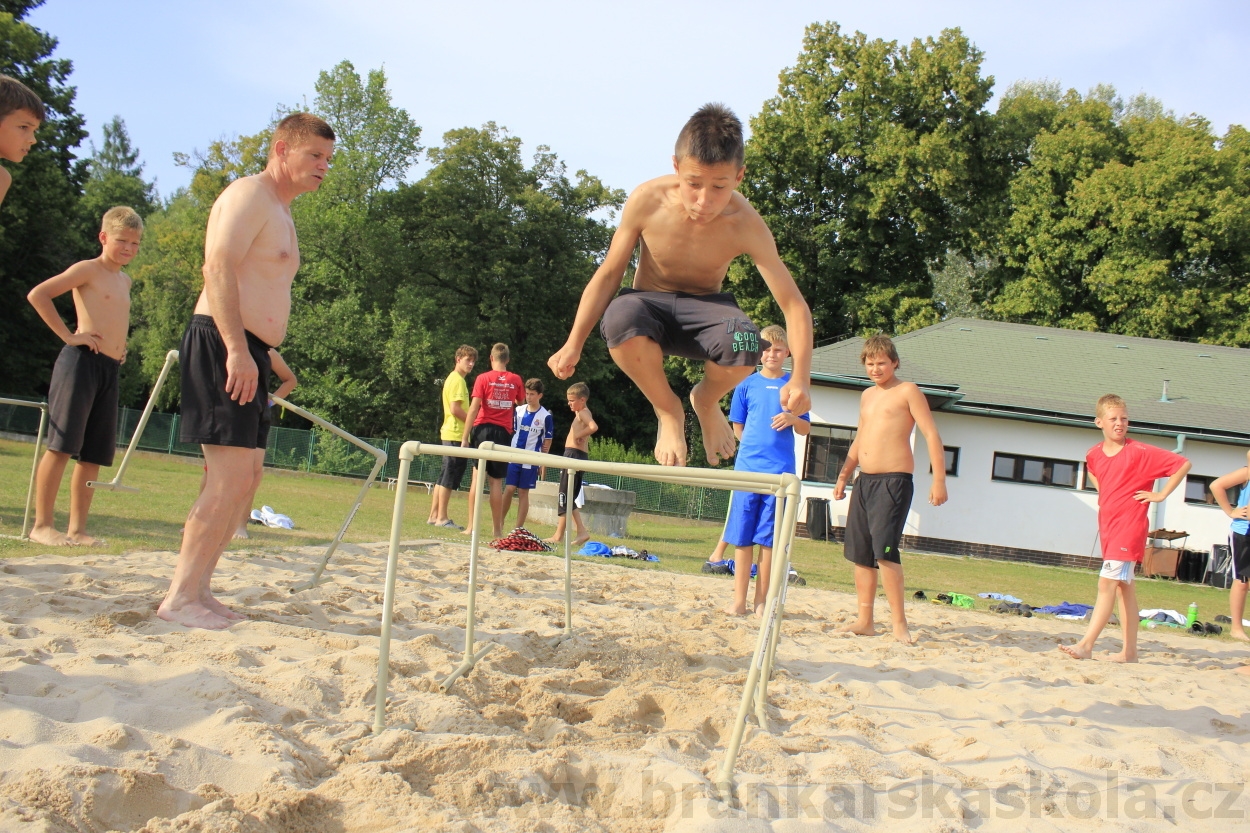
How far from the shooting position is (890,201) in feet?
105

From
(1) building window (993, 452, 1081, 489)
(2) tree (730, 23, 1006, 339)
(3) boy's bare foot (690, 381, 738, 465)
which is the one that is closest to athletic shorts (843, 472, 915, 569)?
(3) boy's bare foot (690, 381, 738, 465)

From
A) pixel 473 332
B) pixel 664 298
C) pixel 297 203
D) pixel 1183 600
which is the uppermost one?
pixel 297 203

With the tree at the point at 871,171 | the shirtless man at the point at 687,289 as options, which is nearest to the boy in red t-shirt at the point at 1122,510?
the shirtless man at the point at 687,289

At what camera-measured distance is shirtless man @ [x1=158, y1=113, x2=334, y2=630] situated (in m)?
3.79

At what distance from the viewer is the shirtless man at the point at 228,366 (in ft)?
12.4

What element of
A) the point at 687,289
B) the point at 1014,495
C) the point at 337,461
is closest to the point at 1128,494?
the point at 687,289

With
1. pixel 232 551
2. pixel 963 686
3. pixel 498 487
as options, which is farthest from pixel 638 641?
pixel 498 487

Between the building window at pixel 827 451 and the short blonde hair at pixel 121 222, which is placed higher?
the short blonde hair at pixel 121 222

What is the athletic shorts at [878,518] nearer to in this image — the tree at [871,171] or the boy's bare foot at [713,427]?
the boy's bare foot at [713,427]

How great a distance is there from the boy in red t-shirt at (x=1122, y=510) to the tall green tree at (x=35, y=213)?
31205 mm

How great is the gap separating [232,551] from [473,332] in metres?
29.7

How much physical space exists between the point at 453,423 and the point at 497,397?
3.54ft

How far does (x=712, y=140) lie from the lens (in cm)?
358

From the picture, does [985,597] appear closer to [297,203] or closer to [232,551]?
[232,551]
